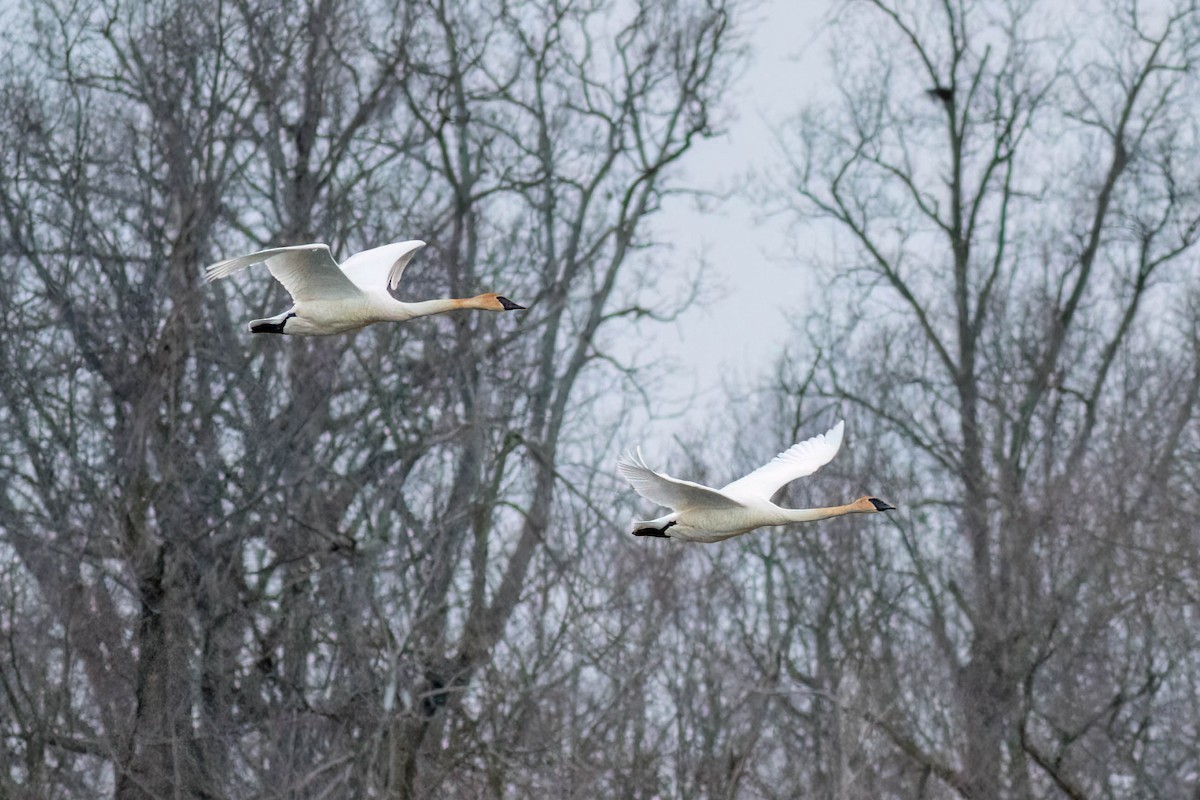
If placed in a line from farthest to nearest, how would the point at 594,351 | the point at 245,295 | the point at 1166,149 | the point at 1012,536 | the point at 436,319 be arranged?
the point at 1166,149 → the point at 594,351 → the point at 1012,536 → the point at 436,319 → the point at 245,295

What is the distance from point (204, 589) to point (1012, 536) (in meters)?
13.3

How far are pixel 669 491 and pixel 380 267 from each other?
296 cm

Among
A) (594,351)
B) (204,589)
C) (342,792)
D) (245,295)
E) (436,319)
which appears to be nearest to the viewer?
(342,792)

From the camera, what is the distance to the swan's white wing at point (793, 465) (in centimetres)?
1514

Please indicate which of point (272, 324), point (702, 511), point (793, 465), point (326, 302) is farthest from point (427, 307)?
point (793, 465)

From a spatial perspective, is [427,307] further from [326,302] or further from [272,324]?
[272,324]

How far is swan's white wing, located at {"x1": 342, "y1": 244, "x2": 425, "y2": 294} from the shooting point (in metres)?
15.0

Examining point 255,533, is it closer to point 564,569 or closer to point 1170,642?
point 564,569

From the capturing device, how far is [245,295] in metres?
25.7

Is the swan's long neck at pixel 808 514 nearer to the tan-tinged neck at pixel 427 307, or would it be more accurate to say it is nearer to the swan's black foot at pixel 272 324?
the tan-tinged neck at pixel 427 307

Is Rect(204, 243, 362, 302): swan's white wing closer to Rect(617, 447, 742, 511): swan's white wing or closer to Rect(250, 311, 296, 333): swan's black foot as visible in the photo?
Rect(250, 311, 296, 333): swan's black foot

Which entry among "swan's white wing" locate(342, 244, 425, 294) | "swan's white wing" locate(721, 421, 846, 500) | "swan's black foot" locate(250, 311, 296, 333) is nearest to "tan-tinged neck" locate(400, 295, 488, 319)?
"swan's white wing" locate(342, 244, 425, 294)

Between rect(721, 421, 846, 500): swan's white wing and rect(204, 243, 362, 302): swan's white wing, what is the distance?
3.06 metres

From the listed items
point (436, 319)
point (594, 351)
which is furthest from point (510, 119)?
point (436, 319)
